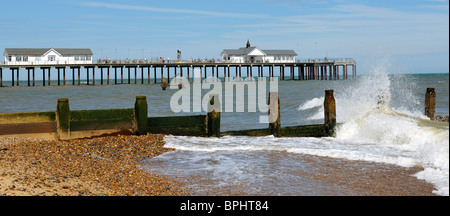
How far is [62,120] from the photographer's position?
11.5 metres

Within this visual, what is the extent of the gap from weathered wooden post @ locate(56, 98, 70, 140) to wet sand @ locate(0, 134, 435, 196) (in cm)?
47

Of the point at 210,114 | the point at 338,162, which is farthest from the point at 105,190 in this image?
the point at 210,114

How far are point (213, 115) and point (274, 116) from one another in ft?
6.55

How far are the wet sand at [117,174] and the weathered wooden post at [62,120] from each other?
1.54ft

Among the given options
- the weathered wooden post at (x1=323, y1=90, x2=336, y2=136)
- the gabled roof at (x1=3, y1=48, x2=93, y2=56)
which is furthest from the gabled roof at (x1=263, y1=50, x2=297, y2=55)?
the weathered wooden post at (x1=323, y1=90, x2=336, y2=136)

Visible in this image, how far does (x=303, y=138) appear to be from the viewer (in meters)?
13.5

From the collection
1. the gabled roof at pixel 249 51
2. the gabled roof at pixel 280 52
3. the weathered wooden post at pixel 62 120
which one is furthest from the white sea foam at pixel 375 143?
the gabled roof at pixel 280 52

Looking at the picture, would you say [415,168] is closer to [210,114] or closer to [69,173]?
[210,114]

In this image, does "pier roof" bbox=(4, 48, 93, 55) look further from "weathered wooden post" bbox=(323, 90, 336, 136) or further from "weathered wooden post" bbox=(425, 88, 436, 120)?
"weathered wooden post" bbox=(323, 90, 336, 136)

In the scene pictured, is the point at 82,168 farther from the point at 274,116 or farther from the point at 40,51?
the point at 40,51

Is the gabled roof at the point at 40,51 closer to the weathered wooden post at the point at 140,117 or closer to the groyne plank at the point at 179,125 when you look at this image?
the groyne plank at the point at 179,125

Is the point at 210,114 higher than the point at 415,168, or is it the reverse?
the point at 210,114

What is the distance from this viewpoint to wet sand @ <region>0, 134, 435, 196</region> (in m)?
7.13
